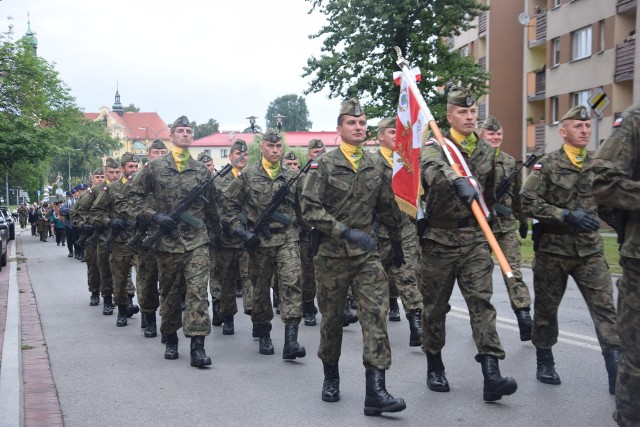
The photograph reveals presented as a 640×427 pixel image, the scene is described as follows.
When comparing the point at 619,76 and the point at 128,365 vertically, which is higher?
the point at 619,76

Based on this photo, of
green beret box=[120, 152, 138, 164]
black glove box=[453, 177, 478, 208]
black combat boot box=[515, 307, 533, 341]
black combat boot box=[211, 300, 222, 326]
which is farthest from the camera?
green beret box=[120, 152, 138, 164]

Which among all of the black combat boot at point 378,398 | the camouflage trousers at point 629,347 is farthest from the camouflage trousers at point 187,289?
the camouflage trousers at point 629,347

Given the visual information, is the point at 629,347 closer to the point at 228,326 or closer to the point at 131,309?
the point at 228,326

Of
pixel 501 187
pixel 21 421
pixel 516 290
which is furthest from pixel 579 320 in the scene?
pixel 21 421

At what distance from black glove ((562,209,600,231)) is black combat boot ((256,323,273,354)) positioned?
3.36 metres

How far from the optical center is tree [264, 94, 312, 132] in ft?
476

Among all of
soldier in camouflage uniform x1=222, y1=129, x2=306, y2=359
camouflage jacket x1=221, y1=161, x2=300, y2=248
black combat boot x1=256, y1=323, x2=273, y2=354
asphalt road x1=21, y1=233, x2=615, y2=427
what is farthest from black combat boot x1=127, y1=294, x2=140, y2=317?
black combat boot x1=256, y1=323, x2=273, y2=354

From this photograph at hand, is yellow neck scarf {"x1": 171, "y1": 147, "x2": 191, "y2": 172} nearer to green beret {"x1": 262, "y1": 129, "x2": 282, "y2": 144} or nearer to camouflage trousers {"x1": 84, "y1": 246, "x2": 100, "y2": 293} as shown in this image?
green beret {"x1": 262, "y1": 129, "x2": 282, "y2": 144}

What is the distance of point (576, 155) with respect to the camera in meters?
6.52

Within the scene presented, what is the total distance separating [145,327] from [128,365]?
1939mm

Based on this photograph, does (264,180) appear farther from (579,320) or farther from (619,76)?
(619,76)

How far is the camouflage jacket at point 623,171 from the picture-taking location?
4.17 m

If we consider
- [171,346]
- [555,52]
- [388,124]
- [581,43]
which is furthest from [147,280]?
[555,52]

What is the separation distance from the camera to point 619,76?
30.2m
